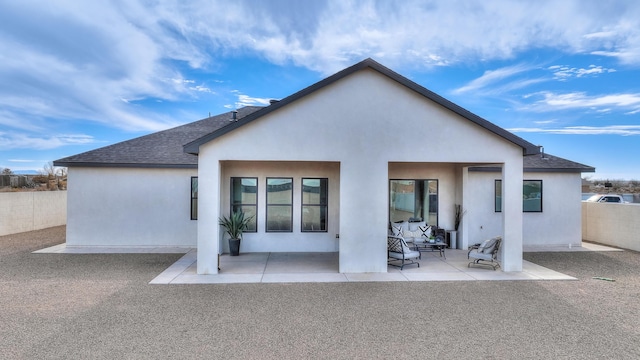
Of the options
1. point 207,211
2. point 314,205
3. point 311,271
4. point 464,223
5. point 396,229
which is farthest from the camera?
point 464,223

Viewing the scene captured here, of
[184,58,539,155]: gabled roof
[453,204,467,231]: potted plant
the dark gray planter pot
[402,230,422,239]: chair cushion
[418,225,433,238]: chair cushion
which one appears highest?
[184,58,539,155]: gabled roof

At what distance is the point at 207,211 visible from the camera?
840 centimetres

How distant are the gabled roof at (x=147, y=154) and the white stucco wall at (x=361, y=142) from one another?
3.99 meters

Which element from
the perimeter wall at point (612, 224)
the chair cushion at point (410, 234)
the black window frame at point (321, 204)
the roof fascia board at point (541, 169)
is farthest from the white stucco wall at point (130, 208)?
the perimeter wall at point (612, 224)

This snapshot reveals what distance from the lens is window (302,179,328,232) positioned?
38.3 ft

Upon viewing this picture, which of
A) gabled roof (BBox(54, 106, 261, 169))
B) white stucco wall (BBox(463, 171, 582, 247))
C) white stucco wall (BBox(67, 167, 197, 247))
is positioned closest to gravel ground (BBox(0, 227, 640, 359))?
white stucco wall (BBox(67, 167, 197, 247))

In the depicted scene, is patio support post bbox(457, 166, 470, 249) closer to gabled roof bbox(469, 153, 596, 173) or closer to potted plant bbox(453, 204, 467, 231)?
potted plant bbox(453, 204, 467, 231)

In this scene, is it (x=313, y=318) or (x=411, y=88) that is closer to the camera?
(x=313, y=318)

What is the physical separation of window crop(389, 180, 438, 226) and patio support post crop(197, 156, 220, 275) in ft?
21.7

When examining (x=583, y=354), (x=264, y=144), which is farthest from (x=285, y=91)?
(x=583, y=354)

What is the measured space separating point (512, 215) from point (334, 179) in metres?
5.43

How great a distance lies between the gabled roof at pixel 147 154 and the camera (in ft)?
39.3

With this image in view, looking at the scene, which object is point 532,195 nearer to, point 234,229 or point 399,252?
point 399,252

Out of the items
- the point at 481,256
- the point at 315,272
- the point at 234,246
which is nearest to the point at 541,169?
the point at 481,256
